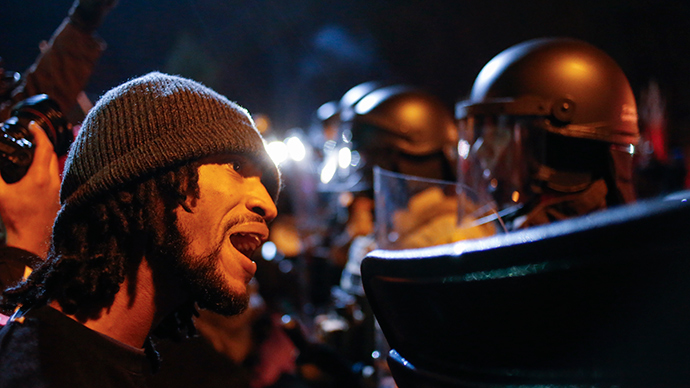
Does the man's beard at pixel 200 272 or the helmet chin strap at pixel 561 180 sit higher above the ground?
the man's beard at pixel 200 272

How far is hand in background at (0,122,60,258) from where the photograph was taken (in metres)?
1.47

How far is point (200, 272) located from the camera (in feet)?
4.12

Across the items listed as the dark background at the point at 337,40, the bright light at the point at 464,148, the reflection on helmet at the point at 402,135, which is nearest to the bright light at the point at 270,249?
the dark background at the point at 337,40

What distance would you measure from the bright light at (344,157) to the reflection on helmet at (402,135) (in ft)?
0.73

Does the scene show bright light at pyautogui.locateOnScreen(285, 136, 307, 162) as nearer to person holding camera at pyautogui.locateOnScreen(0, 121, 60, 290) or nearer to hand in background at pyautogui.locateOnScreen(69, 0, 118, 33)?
hand in background at pyautogui.locateOnScreen(69, 0, 118, 33)

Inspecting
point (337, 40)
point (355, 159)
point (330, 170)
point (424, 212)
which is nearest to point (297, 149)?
point (337, 40)

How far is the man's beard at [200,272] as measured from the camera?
4.11 ft

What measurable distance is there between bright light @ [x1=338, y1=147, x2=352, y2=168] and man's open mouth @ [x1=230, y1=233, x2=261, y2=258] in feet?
9.46

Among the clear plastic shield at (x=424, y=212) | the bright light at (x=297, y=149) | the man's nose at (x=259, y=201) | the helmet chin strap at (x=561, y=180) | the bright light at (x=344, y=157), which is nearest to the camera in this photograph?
the man's nose at (x=259, y=201)

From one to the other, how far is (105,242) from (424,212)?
1.80m

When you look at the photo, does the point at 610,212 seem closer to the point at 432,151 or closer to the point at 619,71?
the point at 619,71

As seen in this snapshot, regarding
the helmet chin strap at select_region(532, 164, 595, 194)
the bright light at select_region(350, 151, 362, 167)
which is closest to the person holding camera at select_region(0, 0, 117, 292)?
the helmet chin strap at select_region(532, 164, 595, 194)

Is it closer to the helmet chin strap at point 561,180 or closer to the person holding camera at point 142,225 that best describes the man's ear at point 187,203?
the person holding camera at point 142,225

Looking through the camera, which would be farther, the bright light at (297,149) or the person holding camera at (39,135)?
the bright light at (297,149)
